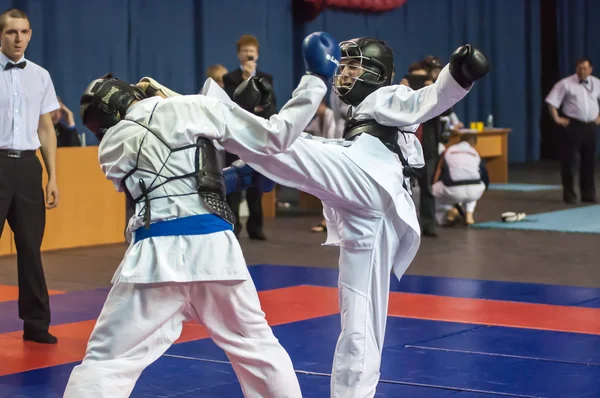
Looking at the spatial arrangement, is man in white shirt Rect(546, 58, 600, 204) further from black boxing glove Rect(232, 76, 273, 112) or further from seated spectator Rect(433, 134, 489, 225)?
black boxing glove Rect(232, 76, 273, 112)

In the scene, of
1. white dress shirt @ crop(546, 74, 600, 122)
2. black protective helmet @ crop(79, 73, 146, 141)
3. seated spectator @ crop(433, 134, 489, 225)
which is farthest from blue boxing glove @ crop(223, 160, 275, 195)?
white dress shirt @ crop(546, 74, 600, 122)

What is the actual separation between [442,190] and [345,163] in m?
6.72

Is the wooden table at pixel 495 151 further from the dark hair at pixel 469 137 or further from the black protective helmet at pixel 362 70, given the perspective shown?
the black protective helmet at pixel 362 70

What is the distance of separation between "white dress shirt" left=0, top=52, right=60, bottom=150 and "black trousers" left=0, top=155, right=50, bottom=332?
0.11 m

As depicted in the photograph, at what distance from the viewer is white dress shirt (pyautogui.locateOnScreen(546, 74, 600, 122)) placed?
12.4 m

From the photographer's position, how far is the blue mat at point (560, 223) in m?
10.2

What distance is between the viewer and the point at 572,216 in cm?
1125

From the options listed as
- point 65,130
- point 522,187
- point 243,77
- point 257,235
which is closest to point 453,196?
point 257,235

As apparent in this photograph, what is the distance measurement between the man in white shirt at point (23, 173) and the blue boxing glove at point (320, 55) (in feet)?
8.13

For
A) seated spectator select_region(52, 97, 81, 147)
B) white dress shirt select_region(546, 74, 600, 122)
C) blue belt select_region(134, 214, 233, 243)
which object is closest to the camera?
blue belt select_region(134, 214, 233, 243)

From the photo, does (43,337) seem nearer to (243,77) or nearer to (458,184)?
(243,77)

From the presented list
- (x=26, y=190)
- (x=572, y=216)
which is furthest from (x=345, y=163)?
(x=572, y=216)

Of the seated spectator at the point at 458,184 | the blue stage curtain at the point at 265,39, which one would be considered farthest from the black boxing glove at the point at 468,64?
the blue stage curtain at the point at 265,39

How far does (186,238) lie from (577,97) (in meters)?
9.93
